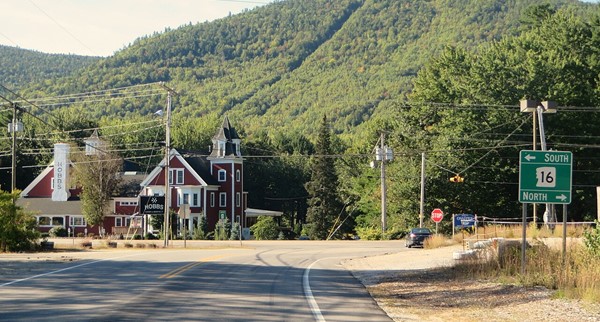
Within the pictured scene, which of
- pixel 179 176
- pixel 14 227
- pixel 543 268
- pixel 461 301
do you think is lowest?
pixel 14 227

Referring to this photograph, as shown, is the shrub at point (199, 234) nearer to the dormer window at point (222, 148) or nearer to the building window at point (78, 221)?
the dormer window at point (222, 148)

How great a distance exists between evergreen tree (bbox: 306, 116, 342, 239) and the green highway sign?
65424 millimetres

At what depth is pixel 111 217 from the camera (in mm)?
89312

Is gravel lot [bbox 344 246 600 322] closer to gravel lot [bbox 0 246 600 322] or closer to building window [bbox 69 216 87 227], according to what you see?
gravel lot [bbox 0 246 600 322]

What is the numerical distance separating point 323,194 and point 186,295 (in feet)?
226

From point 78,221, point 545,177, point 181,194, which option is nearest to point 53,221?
point 78,221

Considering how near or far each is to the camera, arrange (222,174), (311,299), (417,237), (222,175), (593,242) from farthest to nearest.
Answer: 1. (222,175)
2. (222,174)
3. (417,237)
4. (593,242)
5. (311,299)

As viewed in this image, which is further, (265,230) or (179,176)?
(179,176)

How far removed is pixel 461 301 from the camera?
1889cm

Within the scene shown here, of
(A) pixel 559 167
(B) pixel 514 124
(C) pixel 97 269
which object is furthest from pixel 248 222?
(A) pixel 559 167

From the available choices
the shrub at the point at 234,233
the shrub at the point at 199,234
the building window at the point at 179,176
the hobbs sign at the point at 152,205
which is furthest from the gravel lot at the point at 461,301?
the building window at the point at 179,176

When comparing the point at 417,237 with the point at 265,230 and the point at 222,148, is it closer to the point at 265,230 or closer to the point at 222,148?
the point at 265,230

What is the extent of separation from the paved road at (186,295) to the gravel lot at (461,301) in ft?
2.22

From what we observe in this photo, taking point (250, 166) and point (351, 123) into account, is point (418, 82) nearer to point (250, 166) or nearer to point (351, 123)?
point (250, 166)
